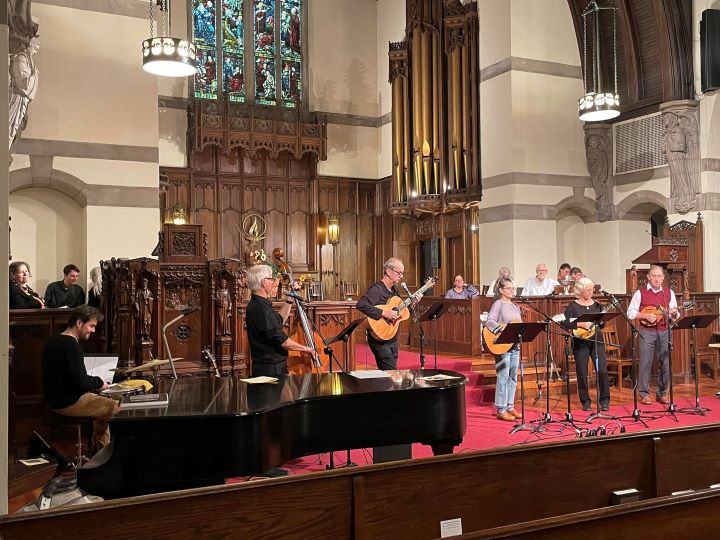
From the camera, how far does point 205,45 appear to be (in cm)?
1582

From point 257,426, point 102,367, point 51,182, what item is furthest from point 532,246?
point 257,426

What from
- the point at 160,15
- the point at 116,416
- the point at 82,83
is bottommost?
the point at 116,416

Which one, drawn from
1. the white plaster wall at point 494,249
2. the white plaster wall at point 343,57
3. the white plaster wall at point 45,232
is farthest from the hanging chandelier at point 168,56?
the white plaster wall at point 343,57

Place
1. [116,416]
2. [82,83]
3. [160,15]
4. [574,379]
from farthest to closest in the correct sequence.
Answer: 1. [160,15]
2. [82,83]
3. [574,379]
4. [116,416]

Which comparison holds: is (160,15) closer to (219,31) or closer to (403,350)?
(219,31)

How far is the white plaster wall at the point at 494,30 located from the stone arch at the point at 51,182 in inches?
309

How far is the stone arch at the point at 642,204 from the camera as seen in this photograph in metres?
12.9

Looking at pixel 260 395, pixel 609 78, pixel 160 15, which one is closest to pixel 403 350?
pixel 609 78

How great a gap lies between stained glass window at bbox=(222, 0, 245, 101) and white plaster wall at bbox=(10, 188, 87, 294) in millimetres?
5560

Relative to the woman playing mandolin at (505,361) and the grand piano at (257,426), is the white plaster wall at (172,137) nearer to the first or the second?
the woman playing mandolin at (505,361)

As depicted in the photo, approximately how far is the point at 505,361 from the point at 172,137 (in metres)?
9.81

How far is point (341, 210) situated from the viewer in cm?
1689

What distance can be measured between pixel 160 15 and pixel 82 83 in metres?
2.49

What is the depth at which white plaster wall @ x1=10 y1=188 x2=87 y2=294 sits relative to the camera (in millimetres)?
11359
